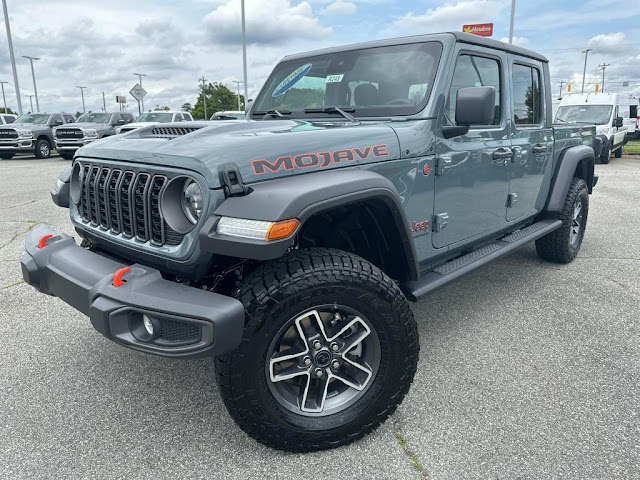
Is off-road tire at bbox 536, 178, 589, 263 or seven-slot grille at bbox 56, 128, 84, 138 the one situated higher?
seven-slot grille at bbox 56, 128, 84, 138

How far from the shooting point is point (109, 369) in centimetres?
295

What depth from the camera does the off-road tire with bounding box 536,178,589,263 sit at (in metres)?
4.61

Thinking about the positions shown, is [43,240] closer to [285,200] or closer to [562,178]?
[285,200]

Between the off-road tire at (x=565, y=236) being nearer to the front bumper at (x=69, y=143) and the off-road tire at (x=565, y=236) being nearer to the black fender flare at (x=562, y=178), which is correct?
the black fender flare at (x=562, y=178)

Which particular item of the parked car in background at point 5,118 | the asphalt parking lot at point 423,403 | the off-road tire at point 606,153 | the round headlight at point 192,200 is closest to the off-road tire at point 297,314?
the asphalt parking lot at point 423,403

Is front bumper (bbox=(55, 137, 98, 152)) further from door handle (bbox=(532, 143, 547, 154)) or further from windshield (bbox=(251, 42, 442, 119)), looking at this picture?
door handle (bbox=(532, 143, 547, 154))

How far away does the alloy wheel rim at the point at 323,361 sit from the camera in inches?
85.7

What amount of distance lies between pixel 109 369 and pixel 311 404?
4.53ft

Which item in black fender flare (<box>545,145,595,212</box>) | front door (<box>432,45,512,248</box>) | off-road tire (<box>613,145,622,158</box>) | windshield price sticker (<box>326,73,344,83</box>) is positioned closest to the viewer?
front door (<box>432,45,512,248</box>)

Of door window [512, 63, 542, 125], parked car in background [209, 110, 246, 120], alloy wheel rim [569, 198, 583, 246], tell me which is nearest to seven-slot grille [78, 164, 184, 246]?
parked car in background [209, 110, 246, 120]

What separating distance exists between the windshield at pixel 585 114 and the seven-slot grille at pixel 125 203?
1561 cm

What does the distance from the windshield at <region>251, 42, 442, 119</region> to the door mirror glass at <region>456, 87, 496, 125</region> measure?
0.26 m

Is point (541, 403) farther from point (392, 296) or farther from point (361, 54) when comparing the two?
point (361, 54)

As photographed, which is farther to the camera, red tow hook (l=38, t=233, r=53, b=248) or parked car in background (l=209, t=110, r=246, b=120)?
parked car in background (l=209, t=110, r=246, b=120)
